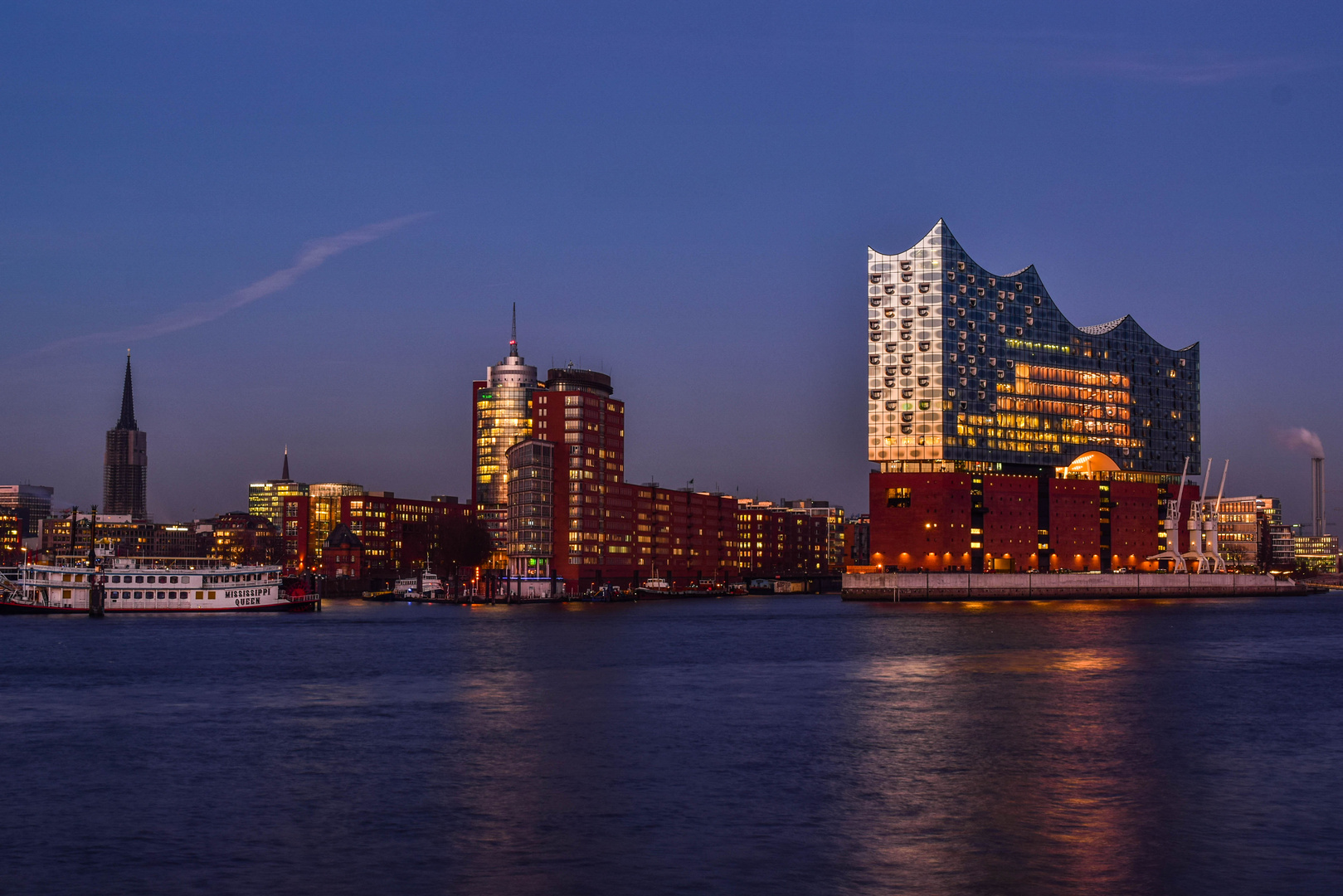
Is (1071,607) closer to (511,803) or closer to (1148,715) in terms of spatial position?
(1148,715)

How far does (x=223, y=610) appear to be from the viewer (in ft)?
493

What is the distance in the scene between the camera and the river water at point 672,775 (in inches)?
1061

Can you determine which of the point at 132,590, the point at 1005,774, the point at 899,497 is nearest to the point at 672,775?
the point at 1005,774

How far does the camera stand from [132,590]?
146750 mm

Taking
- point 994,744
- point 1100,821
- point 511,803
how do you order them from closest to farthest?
point 1100,821 → point 511,803 → point 994,744

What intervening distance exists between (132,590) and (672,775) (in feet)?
406

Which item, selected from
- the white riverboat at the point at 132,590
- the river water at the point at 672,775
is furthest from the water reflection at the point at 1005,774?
the white riverboat at the point at 132,590

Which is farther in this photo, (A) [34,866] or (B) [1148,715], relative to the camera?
(B) [1148,715]

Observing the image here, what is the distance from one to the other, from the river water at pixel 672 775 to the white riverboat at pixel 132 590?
219 ft

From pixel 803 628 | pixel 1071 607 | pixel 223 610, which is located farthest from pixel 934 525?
pixel 223 610

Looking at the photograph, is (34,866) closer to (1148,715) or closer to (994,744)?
(994,744)

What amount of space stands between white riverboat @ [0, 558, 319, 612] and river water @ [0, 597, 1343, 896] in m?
66.7

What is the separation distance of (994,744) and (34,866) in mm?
28281

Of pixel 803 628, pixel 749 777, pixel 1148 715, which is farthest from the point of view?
pixel 803 628
